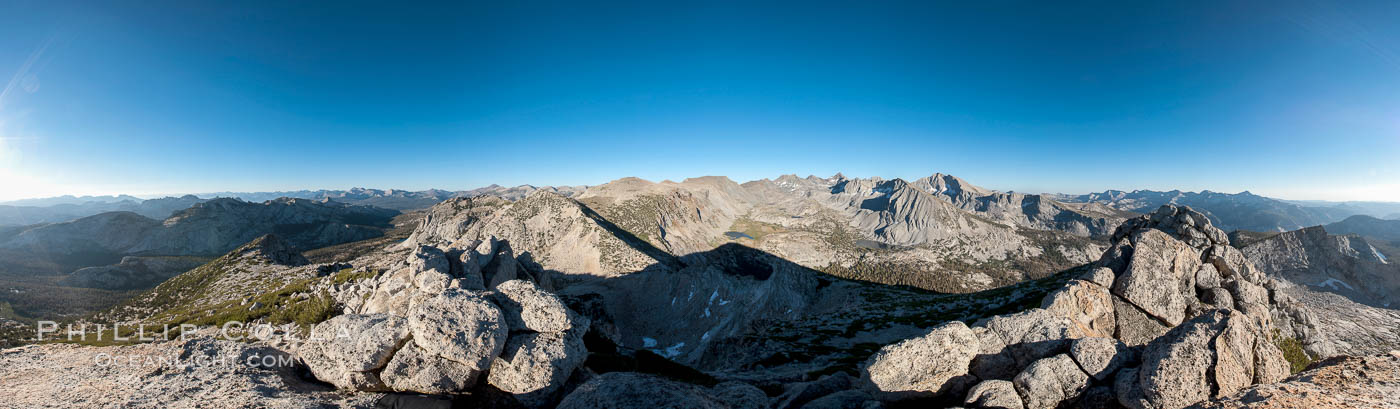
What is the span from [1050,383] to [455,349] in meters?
24.4

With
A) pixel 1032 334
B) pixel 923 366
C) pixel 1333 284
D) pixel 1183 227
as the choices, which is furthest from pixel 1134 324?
pixel 1333 284

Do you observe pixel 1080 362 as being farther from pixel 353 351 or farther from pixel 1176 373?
pixel 353 351

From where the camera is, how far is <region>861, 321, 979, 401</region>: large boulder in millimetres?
17172

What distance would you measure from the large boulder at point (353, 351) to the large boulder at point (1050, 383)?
2613 cm

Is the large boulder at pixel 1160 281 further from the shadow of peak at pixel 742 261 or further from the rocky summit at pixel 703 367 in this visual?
the shadow of peak at pixel 742 261

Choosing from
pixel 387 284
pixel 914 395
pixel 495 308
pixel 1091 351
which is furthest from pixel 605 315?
pixel 1091 351

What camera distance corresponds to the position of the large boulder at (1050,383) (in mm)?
14820

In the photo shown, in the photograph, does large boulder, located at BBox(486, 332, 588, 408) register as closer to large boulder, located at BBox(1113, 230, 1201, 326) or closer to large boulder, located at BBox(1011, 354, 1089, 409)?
large boulder, located at BBox(1011, 354, 1089, 409)

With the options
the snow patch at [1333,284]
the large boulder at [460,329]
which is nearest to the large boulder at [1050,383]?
the large boulder at [460,329]

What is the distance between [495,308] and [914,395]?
A: 1973 centimetres

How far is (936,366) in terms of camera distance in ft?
57.6

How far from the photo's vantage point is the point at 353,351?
16.6 m

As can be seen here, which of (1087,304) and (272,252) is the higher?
(1087,304)

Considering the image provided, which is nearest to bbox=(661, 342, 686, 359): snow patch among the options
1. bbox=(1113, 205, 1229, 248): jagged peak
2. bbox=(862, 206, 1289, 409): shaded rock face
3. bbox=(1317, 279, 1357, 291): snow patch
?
bbox=(862, 206, 1289, 409): shaded rock face
